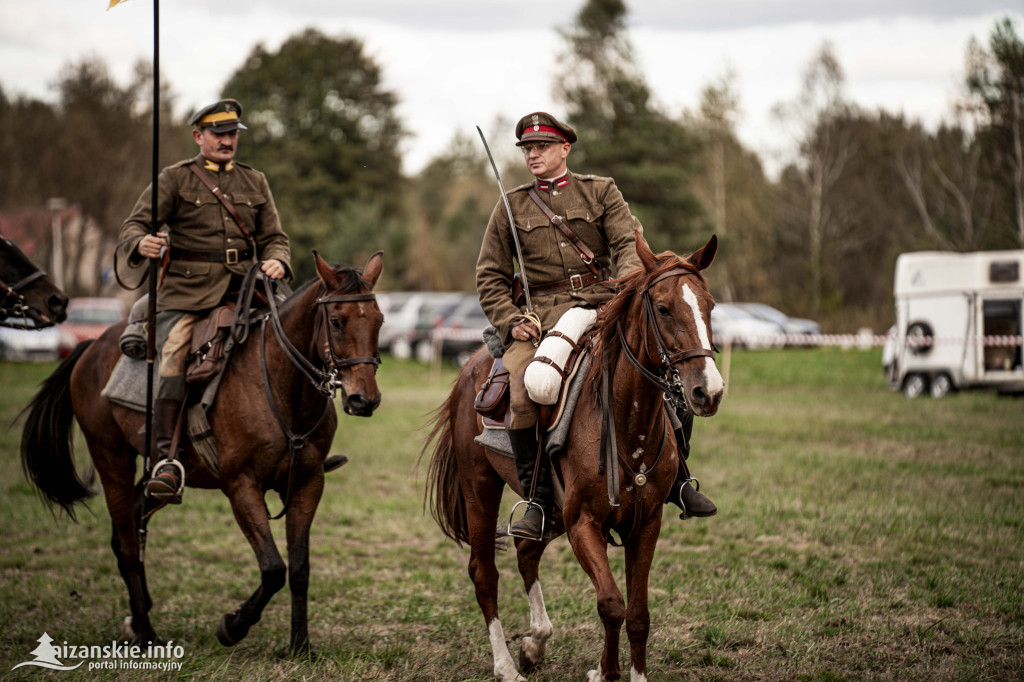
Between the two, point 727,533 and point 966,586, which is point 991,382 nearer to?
point 727,533

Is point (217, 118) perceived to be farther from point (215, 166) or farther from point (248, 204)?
point (248, 204)

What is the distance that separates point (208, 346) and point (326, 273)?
3.46ft

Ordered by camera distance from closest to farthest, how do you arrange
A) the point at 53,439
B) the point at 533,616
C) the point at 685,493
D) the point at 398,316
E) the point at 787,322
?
the point at 685,493 < the point at 533,616 < the point at 53,439 < the point at 398,316 < the point at 787,322

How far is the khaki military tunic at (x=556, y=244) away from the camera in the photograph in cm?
543

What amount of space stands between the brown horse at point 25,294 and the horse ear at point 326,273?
7.66ft

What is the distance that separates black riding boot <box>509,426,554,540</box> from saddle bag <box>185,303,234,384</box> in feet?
7.12

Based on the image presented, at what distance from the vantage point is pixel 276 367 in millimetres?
6066

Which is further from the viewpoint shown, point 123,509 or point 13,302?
point 123,509

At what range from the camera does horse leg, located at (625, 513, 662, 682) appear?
4.75 m

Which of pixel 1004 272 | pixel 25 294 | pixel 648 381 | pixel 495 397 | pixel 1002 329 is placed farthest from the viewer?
pixel 1002 329

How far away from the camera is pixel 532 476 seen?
517 centimetres

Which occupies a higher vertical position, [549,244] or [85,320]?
[549,244]

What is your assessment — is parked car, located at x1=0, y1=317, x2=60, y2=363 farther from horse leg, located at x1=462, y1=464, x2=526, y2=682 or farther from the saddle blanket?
the saddle blanket

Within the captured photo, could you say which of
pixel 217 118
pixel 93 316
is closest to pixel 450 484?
pixel 217 118
